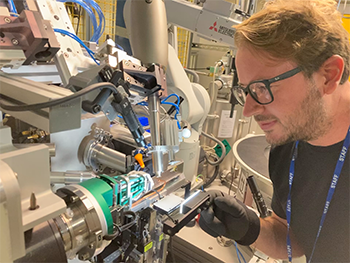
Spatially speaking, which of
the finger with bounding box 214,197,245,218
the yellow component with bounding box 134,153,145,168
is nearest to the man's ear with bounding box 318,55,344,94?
the finger with bounding box 214,197,245,218

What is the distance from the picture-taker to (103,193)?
0.70 m

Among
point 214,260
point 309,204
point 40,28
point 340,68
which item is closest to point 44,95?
point 40,28

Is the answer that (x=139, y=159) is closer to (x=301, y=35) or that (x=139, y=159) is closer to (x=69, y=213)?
(x=69, y=213)

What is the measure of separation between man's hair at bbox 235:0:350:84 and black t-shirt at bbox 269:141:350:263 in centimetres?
34

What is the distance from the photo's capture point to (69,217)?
0.61 metres

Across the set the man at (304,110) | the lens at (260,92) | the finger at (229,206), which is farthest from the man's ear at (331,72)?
the finger at (229,206)

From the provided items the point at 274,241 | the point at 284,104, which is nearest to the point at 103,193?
the point at 284,104

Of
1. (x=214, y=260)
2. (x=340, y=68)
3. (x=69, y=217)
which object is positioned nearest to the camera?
(x=69, y=217)

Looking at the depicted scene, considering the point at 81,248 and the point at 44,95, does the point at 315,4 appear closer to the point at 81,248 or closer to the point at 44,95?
the point at 44,95

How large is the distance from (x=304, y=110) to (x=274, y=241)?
2.17ft

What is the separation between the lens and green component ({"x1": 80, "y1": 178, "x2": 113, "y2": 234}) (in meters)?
0.67

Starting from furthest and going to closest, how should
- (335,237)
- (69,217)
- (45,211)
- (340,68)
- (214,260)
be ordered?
(214,260)
(335,237)
(340,68)
(69,217)
(45,211)

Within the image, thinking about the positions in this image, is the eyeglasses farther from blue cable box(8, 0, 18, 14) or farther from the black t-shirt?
blue cable box(8, 0, 18, 14)

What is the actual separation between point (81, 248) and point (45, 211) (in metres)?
0.28
